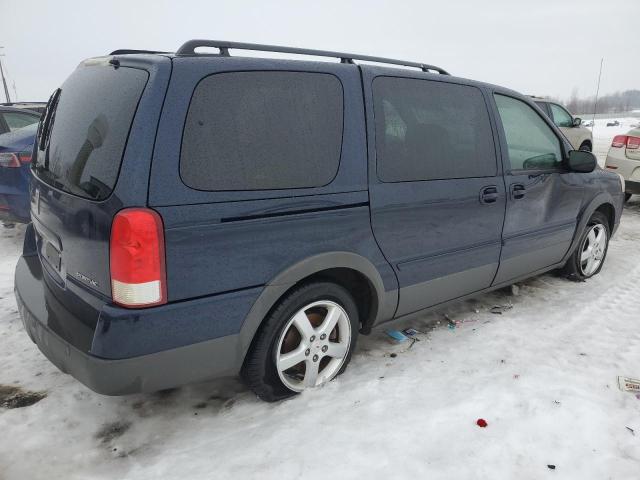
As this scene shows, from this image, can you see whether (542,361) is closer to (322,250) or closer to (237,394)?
(322,250)

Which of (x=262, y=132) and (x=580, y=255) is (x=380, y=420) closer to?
(x=262, y=132)

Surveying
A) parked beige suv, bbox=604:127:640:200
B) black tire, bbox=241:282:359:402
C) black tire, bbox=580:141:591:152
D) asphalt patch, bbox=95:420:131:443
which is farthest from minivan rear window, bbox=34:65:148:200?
black tire, bbox=580:141:591:152

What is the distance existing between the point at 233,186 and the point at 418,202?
1167 mm

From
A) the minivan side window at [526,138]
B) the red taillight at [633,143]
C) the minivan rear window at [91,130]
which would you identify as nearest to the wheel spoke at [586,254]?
the minivan side window at [526,138]

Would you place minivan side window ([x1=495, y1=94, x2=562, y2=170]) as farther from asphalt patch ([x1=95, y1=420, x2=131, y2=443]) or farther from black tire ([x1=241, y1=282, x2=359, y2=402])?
asphalt patch ([x1=95, y1=420, x2=131, y2=443])

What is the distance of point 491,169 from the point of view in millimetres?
3166

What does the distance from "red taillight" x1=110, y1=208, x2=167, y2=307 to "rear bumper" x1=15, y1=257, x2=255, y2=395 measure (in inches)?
4.4

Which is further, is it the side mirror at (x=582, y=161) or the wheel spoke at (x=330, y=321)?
the side mirror at (x=582, y=161)

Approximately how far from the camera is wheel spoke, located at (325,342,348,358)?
8.50 feet

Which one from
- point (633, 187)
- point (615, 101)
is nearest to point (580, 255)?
point (633, 187)

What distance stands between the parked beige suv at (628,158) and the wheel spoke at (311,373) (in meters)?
6.53

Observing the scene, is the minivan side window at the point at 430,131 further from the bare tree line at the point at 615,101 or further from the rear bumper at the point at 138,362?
the bare tree line at the point at 615,101

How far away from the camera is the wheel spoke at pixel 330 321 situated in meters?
2.52

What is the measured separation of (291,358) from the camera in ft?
7.97
